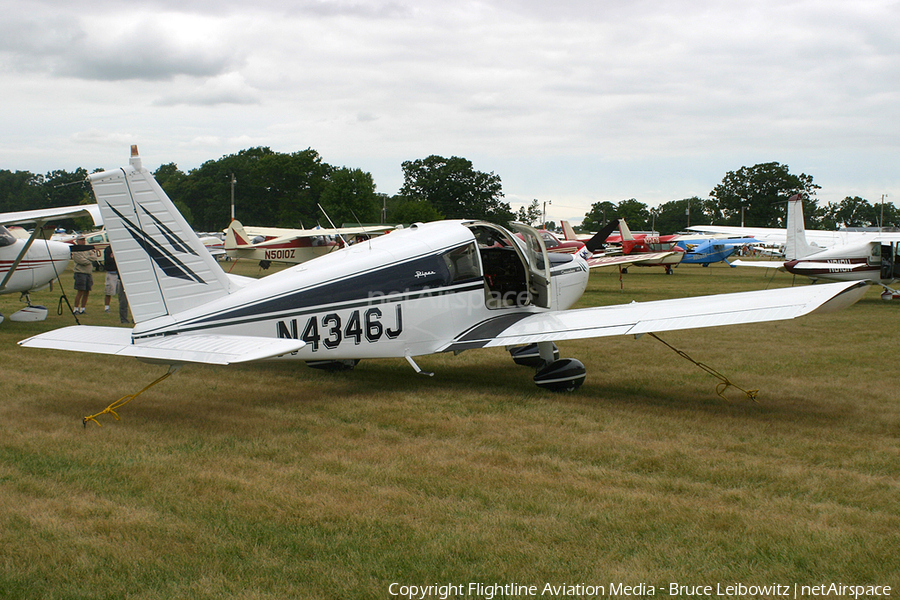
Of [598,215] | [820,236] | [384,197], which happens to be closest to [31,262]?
[820,236]

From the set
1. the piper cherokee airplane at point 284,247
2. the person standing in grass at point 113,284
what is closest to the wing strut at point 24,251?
the person standing in grass at point 113,284

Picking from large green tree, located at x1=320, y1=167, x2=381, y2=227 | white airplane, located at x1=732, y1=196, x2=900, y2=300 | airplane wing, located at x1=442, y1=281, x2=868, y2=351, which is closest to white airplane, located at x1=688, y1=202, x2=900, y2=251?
white airplane, located at x1=732, y1=196, x2=900, y2=300

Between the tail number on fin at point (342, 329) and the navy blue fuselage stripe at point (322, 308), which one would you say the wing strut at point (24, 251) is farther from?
the tail number on fin at point (342, 329)

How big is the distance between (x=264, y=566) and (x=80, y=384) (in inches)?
211

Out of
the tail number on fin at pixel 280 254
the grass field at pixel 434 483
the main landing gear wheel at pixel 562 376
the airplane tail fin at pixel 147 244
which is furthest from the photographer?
the tail number on fin at pixel 280 254

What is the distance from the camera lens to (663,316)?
22.1 feet

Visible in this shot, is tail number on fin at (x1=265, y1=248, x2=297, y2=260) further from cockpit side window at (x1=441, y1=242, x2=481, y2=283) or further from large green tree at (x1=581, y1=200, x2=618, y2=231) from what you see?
large green tree at (x1=581, y1=200, x2=618, y2=231)

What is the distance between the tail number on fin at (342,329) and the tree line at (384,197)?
6156 cm

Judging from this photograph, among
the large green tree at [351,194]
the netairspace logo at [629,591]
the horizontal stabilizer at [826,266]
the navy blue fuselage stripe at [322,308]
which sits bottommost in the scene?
the netairspace logo at [629,591]

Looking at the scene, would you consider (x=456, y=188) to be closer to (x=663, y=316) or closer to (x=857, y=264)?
(x=857, y=264)

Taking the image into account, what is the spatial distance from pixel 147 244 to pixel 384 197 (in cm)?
6845

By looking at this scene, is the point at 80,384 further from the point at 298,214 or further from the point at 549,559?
the point at 298,214

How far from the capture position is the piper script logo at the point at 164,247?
6.15m

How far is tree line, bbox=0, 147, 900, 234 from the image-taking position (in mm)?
84750
